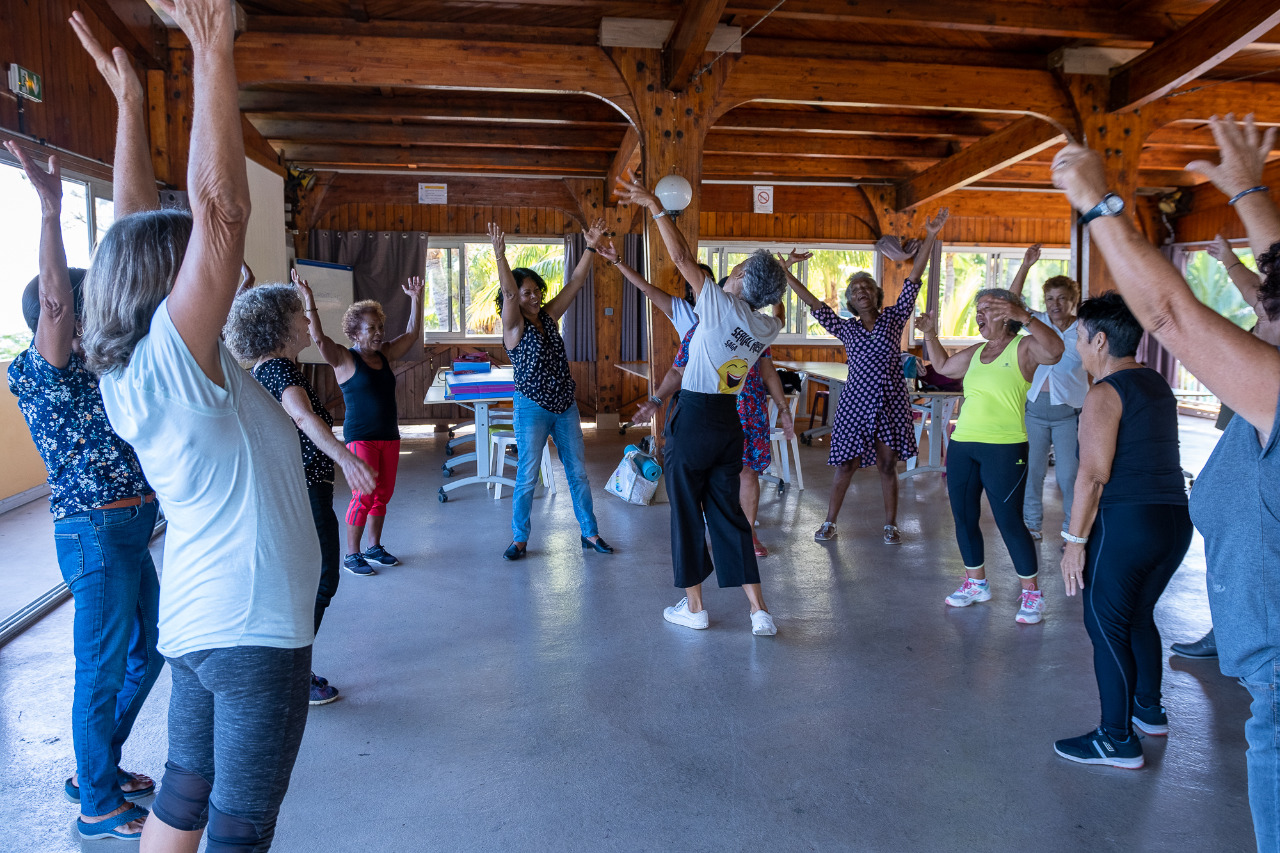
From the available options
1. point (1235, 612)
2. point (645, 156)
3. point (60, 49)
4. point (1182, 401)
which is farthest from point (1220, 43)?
point (1182, 401)

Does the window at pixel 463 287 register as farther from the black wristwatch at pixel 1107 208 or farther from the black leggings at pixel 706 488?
the black wristwatch at pixel 1107 208

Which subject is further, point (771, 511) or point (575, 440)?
point (771, 511)

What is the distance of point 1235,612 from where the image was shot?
1347mm

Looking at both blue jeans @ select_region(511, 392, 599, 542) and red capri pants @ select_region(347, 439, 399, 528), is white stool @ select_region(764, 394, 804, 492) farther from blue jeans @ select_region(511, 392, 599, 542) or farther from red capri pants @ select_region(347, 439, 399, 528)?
red capri pants @ select_region(347, 439, 399, 528)

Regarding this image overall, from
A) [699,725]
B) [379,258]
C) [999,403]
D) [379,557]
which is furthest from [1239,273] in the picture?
[379,258]

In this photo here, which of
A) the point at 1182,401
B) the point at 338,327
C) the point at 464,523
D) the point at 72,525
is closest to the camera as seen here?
the point at 72,525

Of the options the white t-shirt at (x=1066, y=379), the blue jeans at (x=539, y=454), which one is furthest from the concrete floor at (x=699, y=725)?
the white t-shirt at (x=1066, y=379)

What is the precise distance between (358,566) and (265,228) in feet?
13.4

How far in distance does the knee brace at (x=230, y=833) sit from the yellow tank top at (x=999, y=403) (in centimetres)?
302

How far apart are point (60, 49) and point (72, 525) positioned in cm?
406

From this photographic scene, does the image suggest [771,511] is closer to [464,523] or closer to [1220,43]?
[464,523]

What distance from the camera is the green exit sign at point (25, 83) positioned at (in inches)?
159

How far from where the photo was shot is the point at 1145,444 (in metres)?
2.35

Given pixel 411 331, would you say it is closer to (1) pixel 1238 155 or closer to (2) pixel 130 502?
(2) pixel 130 502
